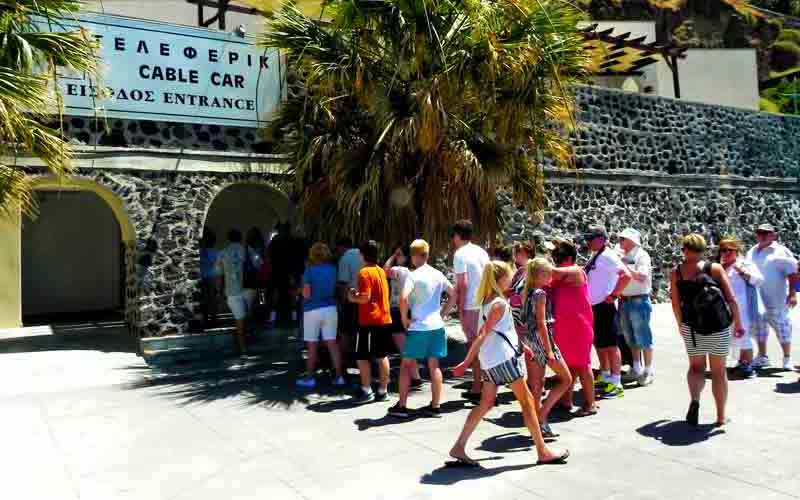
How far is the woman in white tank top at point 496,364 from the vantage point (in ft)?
15.3

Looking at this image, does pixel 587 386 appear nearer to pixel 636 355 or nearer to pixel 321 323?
pixel 636 355

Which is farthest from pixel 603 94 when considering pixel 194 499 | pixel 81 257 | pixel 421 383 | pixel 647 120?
Answer: pixel 194 499

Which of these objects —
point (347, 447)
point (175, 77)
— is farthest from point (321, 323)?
point (175, 77)

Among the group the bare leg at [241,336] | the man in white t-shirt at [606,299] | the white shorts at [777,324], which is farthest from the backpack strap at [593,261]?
the bare leg at [241,336]

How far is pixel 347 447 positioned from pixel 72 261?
459 inches

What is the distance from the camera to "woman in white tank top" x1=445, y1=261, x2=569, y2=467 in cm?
465

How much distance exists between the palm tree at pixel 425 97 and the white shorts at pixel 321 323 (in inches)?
68.9

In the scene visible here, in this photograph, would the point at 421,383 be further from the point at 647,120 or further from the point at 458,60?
the point at 647,120

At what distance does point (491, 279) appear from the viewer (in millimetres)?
4785

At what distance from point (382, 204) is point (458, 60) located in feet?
6.69

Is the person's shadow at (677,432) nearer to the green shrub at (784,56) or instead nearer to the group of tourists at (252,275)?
the group of tourists at (252,275)

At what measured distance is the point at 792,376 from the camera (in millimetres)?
7391

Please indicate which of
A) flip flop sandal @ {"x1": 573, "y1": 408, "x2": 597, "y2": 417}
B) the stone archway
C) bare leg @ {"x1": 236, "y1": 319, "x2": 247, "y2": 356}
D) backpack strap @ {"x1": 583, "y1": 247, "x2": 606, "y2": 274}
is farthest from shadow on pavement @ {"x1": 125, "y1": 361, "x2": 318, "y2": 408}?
the stone archway

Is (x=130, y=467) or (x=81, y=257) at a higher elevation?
(x=81, y=257)
